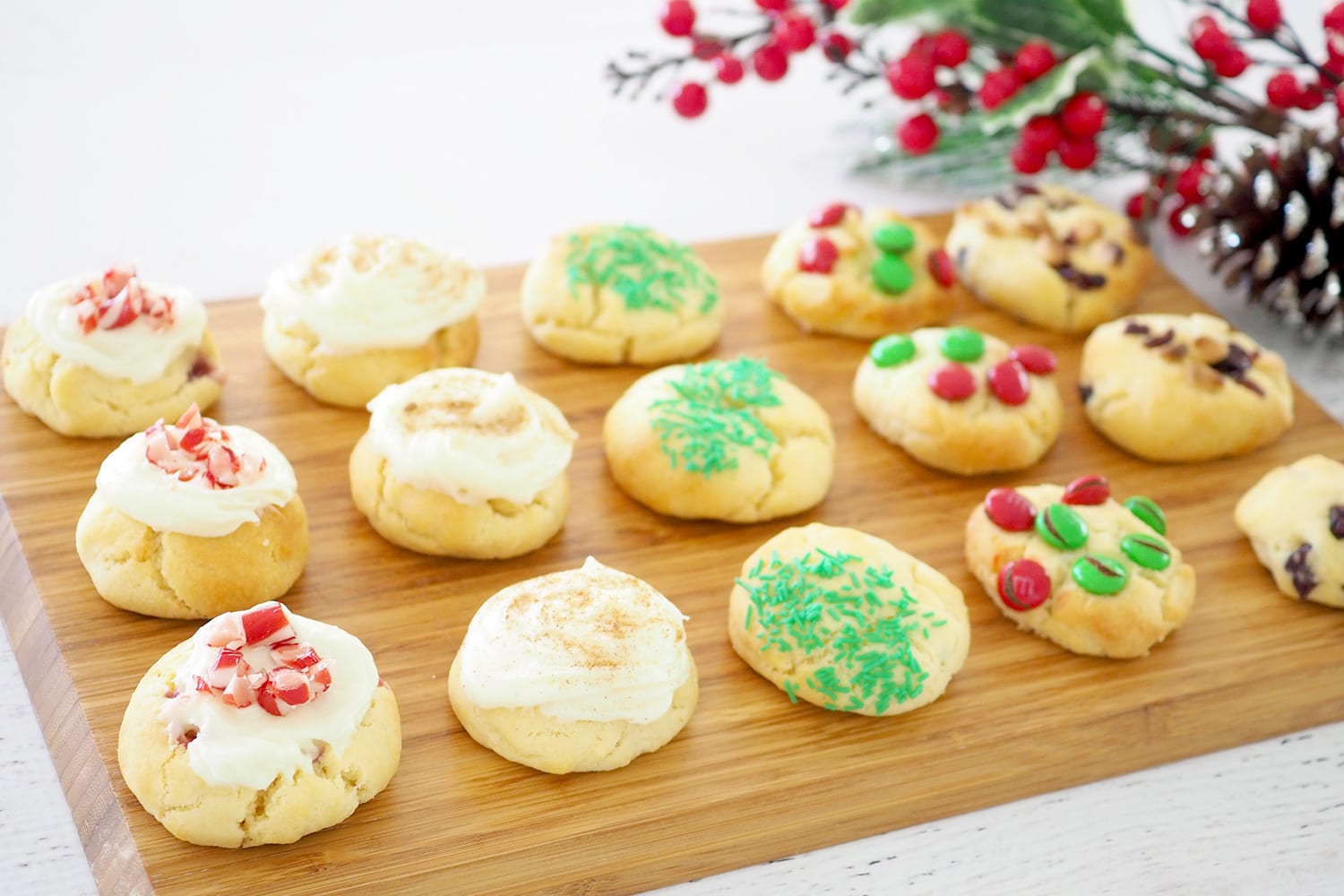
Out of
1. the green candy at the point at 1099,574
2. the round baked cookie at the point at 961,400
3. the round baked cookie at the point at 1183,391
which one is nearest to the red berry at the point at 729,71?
Result: the round baked cookie at the point at 961,400

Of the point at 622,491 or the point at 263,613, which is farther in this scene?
the point at 622,491

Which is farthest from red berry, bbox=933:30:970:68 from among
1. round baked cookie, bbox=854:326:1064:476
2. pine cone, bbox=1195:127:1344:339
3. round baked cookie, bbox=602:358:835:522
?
round baked cookie, bbox=602:358:835:522

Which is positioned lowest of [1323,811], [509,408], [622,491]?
[1323,811]

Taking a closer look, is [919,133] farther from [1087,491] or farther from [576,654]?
[576,654]

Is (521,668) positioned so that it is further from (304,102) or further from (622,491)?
(304,102)

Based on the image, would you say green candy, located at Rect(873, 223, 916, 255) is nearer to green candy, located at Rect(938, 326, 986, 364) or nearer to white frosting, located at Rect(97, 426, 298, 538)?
green candy, located at Rect(938, 326, 986, 364)

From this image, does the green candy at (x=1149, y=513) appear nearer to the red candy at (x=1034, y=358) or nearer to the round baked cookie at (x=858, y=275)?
the red candy at (x=1034, y=358)

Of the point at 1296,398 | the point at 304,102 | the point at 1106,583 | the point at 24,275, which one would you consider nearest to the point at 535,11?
the point at 304,102
